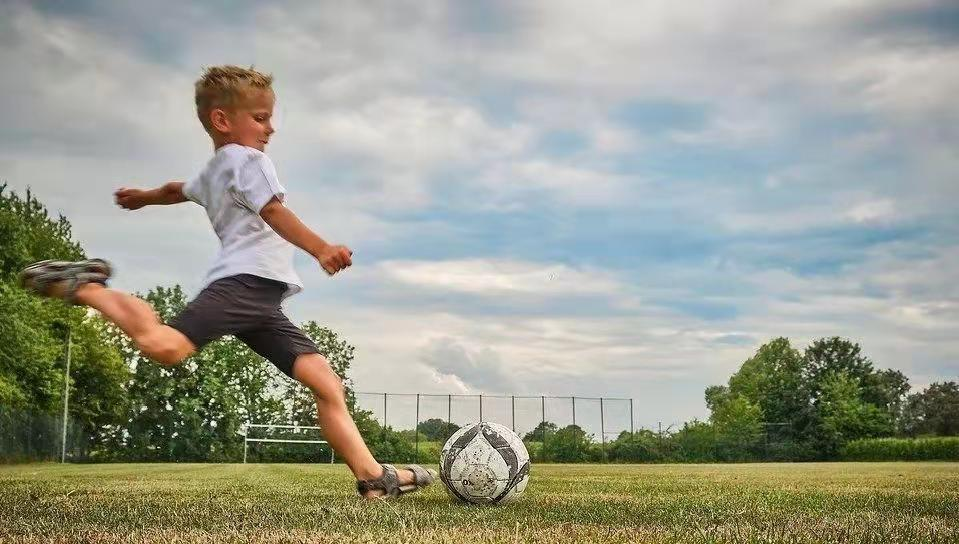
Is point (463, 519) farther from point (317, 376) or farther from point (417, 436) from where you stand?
point (417, 436)

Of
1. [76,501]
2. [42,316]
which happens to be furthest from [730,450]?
[76,501]

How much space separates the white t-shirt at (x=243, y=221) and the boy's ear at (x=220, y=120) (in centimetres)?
10

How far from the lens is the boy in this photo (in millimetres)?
4430

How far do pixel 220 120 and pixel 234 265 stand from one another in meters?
0.76

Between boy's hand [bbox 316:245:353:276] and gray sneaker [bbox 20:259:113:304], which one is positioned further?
gray sneaker [bbox 20:259:113:304]

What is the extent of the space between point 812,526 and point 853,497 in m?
2.87

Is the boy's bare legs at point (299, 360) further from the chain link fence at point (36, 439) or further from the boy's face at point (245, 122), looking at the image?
the chain link fence at point (36, 439)

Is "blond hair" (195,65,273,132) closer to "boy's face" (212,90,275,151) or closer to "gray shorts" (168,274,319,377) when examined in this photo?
"boy's face" (212,90,275,151)

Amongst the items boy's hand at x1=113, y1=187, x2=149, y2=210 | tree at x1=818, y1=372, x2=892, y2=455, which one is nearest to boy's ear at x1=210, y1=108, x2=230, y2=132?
boy's hand at x1=113, y1=187, x2=149, y2=210

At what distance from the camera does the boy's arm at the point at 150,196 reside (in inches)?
204

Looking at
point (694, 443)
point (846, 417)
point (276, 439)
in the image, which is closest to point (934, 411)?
point (846, 417)

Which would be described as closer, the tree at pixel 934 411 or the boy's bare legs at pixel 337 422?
the boy's bare legs at pixel 337 422

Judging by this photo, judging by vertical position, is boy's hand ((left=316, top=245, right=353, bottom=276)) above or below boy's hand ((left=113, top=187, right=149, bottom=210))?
below

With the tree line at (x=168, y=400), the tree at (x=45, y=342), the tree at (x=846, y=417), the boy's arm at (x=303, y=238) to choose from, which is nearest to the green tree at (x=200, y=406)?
the tree line at (x=168, y=400)
